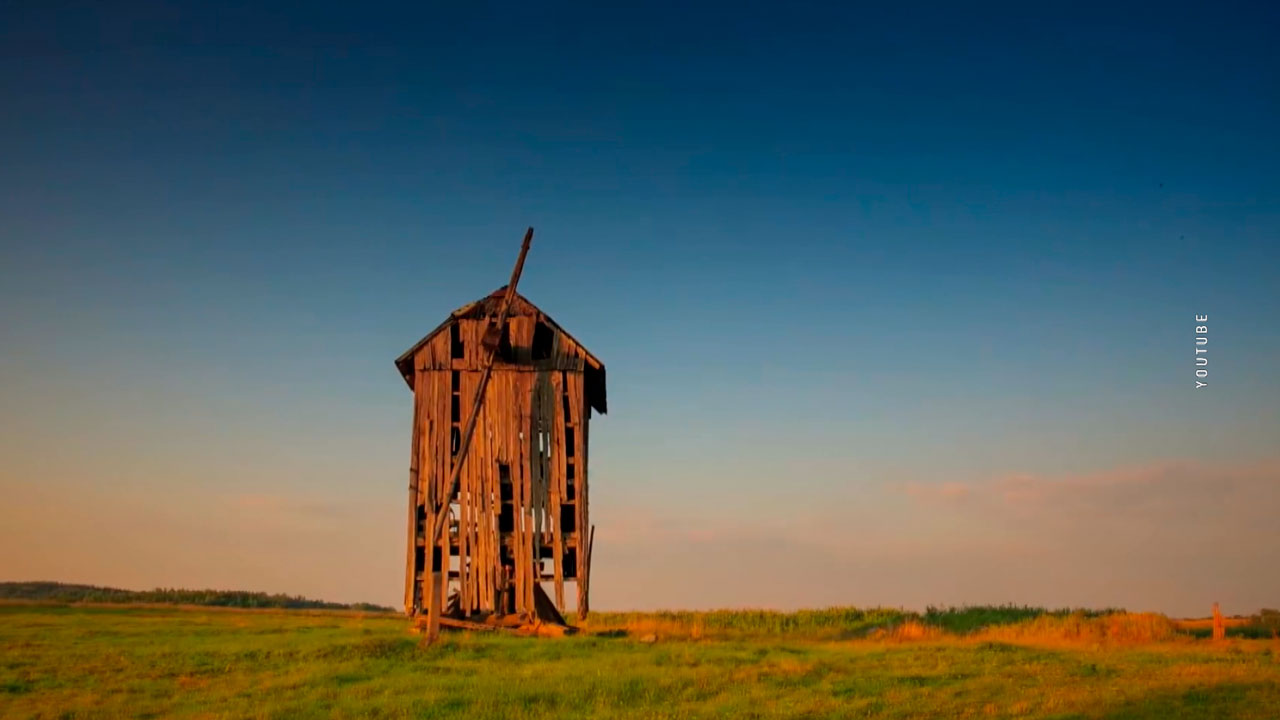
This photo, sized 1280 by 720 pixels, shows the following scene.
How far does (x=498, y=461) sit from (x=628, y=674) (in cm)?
1068

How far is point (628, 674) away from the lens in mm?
21281

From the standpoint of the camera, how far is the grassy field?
713 inches

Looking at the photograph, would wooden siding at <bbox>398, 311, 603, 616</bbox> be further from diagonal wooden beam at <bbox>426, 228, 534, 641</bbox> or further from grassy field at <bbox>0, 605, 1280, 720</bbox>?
grassy field at <bbox>0, 605, 1280, 720</bbox>

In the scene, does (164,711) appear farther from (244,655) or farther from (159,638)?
(159,638)

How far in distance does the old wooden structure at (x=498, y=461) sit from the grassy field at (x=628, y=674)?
2.07 metres

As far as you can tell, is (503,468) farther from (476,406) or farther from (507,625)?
(507,625)

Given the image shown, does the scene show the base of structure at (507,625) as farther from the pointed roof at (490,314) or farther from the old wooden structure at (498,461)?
the pointed roof at (490,314)

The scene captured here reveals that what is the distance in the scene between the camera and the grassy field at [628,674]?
18109 mm

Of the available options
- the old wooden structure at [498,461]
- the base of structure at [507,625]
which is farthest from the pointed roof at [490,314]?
the base of structure at [507,625]

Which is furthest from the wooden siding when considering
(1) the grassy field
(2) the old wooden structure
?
(1) the grassy field

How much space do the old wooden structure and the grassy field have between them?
2.07 meters

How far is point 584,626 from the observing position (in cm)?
2994

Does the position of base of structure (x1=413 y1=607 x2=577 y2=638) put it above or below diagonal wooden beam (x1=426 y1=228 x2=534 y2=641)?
below

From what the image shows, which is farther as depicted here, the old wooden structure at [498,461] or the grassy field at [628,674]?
the old wooden structure at [498,461]
